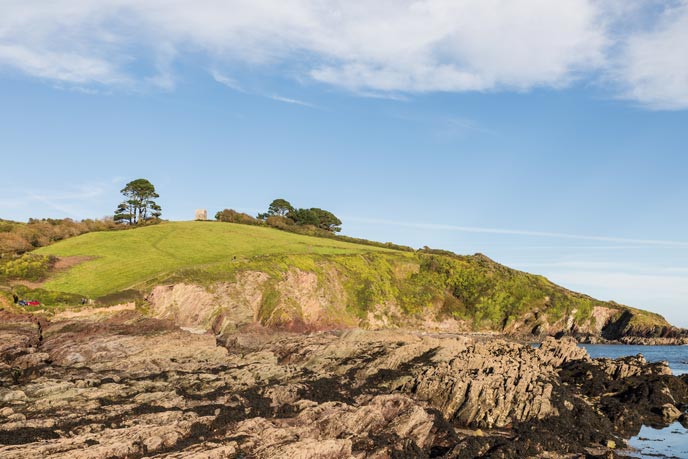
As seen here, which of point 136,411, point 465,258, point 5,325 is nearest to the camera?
point 136,411

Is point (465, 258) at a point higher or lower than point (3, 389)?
higher

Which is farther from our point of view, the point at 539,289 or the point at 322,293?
the point at 539,289

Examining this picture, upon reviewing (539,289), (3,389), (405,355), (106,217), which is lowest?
(3,389)

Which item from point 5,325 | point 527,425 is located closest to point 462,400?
point 527,425

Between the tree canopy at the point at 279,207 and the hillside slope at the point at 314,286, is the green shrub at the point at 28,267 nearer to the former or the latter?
the hillside slope at the point at 314,286

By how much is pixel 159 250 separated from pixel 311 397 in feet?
185

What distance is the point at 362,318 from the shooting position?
78.2 meters

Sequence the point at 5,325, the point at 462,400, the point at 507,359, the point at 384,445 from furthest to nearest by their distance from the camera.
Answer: the point at 5,325
the point at 507,359
the point at 462,400
the point at 384,445

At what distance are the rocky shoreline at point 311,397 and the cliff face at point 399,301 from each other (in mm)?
11843

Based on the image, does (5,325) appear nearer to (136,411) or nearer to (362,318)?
(136,411)

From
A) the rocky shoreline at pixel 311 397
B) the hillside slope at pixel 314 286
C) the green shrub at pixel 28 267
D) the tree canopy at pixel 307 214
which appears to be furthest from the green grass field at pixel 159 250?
the tree canopy at pixel 307 214

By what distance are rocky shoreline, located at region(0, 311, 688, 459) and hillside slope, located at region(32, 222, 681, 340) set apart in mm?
12582

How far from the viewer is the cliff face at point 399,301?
6050 cm

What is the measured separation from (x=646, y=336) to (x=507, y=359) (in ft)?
247
